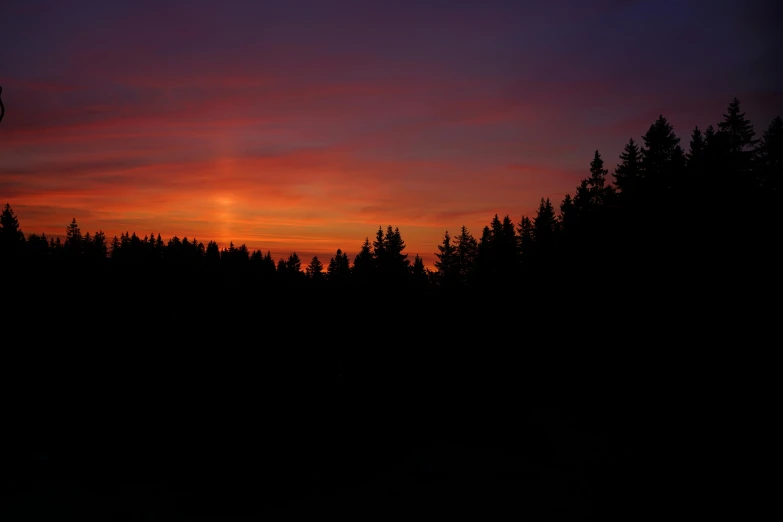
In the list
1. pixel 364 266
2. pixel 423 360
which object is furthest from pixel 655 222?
pixel 364 266

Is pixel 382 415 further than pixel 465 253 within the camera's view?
No

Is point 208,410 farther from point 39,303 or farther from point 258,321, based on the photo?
point 39,303

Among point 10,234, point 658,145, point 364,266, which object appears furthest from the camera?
point 10,234

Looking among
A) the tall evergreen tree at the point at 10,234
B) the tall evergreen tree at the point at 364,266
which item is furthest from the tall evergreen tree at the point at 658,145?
the tall evergreen tree at the point at 10,234

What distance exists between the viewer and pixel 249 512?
19344 mm

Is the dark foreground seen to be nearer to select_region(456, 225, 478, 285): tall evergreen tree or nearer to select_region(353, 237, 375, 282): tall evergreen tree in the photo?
select_region(353, 237, 375, 282): tall evergreen tree

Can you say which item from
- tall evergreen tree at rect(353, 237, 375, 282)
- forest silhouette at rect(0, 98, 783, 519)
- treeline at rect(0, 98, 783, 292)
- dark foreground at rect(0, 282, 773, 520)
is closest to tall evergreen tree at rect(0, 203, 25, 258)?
treeline at rect(0, 98, 783, 292)

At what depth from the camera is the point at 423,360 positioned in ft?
124

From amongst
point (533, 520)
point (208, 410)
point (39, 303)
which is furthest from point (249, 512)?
point (39, 303)

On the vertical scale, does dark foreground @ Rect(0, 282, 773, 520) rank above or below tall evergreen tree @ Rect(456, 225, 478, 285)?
below

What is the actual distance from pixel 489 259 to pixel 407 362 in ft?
48.4

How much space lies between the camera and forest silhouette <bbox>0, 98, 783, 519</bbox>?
20.7 meters

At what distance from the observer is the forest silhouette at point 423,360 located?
20.7 m

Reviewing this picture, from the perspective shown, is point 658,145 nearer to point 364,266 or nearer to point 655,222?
point 655,222
